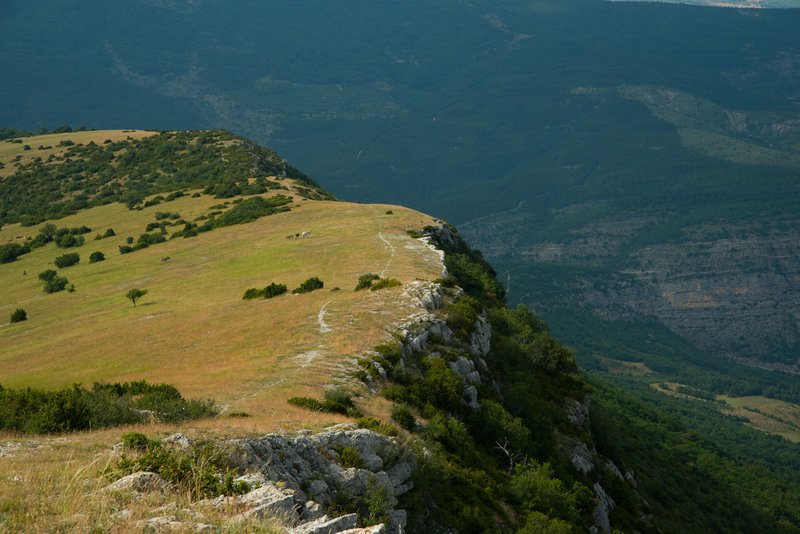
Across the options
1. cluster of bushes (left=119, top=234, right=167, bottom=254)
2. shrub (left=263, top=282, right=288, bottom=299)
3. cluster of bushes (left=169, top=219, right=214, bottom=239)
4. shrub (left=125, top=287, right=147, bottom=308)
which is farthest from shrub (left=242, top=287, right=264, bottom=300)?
cluster of bushes (left=119, top=234, right=167, bottom=254)

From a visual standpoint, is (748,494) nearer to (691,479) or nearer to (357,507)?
(691,479)

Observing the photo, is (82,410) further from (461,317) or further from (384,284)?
(384,284)

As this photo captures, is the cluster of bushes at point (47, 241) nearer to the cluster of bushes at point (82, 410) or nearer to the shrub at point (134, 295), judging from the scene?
the shrub at point (134, 295)

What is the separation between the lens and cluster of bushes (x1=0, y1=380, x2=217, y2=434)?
59.8ft

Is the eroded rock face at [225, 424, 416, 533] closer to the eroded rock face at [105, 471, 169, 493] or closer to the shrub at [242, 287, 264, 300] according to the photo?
the eroded rock face at [105, 471, 169, 493]

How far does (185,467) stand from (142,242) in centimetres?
6249

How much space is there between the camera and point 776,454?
192125mm

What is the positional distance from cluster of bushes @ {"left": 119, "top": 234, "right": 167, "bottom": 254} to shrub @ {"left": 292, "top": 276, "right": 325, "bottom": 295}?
33.8 metres

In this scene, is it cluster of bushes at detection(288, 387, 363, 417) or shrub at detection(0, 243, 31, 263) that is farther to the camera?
shrub at detection(0, 243, 31, 263)

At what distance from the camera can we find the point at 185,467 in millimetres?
13820

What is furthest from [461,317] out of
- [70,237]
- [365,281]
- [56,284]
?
[70,237]

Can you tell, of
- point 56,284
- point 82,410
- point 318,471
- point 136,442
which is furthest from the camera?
point 56,284

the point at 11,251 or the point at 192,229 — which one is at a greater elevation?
the point at 192,229

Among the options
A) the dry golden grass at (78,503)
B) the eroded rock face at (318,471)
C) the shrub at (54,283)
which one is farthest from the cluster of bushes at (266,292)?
the dry golden grass at (78,503)
